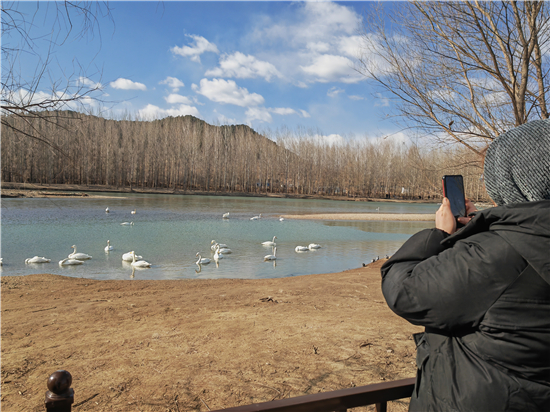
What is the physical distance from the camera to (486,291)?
0.95m

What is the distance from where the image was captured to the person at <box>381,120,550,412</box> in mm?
923

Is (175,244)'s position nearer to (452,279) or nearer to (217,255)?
(217,255)

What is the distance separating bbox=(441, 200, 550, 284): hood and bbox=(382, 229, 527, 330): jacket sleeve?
24 mm

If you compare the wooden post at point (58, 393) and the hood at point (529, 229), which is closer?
the hood at point (529, 229)

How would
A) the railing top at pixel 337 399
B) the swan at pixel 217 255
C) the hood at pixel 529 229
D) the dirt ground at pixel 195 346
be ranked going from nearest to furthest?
the hood at pixel 529 229
the railing top at pixel 337 399
the dirt ground at pixel 195 346
the swan at pixel 217 255

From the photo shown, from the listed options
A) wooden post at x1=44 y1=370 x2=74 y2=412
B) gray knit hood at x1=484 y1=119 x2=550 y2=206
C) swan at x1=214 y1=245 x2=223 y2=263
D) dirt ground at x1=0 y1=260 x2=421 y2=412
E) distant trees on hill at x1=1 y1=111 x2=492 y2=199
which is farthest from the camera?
distant trees on hill at x1=1 y1=111 x2=492 y2=199

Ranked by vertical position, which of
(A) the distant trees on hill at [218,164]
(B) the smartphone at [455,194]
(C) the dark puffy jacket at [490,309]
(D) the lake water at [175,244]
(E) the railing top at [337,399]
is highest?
(A) the distant trees on hill at [218,164]

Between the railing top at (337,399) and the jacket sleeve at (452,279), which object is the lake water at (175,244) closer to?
the railing top at (337,399)

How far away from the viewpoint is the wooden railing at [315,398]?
121 cm

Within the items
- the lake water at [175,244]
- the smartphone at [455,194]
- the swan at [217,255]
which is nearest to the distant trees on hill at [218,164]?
the lake water at [175,244]

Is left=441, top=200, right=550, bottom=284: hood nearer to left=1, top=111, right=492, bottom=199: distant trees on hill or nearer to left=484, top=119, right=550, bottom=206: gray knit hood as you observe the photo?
left=484, top=119, right=550, bottom=206: gray knit hood

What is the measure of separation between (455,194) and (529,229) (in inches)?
18.5

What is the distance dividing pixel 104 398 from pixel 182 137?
6280 centimetres

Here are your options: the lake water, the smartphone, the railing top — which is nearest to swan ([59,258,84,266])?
the lake water
